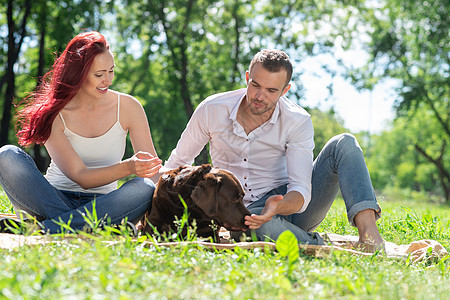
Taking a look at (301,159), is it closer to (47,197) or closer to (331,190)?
(331,190)

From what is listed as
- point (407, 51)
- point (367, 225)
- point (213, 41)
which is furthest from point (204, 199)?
point (407, 51)

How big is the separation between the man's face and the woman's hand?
39.4 inches

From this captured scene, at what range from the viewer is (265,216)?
3588 millimetres

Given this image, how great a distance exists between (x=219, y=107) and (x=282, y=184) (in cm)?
91

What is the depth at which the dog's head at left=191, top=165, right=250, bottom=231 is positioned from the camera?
3.52 metres

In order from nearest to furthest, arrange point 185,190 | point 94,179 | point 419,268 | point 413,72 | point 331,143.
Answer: point 419,268 → point 185,190 → point 94,179 → point 331,143 → point 413,72

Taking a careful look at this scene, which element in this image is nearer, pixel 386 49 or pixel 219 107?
pixel 219 107

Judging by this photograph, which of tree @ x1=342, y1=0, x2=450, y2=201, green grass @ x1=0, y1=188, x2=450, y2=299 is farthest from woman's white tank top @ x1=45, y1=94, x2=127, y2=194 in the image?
tree @ x1=342, y1=0, x2=450, y2=201

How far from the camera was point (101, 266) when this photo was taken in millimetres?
2311

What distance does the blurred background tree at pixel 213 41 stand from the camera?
15.6 m

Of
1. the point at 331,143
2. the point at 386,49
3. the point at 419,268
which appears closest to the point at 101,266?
the point at 419,268

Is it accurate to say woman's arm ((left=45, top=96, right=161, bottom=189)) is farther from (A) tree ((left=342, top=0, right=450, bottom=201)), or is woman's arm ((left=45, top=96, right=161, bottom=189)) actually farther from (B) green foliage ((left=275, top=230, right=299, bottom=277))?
(A) tree ((left=342, top=0, right=450, bottom=201))

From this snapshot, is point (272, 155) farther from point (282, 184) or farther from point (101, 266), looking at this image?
point (101, 266)

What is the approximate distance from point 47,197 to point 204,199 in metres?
1.27
